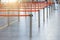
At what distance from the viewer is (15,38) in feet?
16.7

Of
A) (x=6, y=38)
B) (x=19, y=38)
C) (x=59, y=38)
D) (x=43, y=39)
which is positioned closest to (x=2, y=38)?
(x=6, y=38)

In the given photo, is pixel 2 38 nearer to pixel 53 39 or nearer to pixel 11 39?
pixel 11 39

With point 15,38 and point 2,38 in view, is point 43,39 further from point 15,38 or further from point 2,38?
point 2,38

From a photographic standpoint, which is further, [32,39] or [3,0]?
[3,0]

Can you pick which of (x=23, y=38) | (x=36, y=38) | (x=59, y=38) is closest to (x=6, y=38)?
(x=23, y=38)

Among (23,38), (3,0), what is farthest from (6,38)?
(3,0)

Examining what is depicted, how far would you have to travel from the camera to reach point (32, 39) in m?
→ 4.97

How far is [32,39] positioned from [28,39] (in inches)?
4.4

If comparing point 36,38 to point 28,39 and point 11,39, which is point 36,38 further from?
point 11,39

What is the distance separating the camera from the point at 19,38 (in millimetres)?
5117

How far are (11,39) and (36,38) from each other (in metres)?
0.72

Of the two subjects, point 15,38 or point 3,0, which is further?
point 3,0

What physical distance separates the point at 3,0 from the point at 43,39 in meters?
11.7

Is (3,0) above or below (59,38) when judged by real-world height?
above
